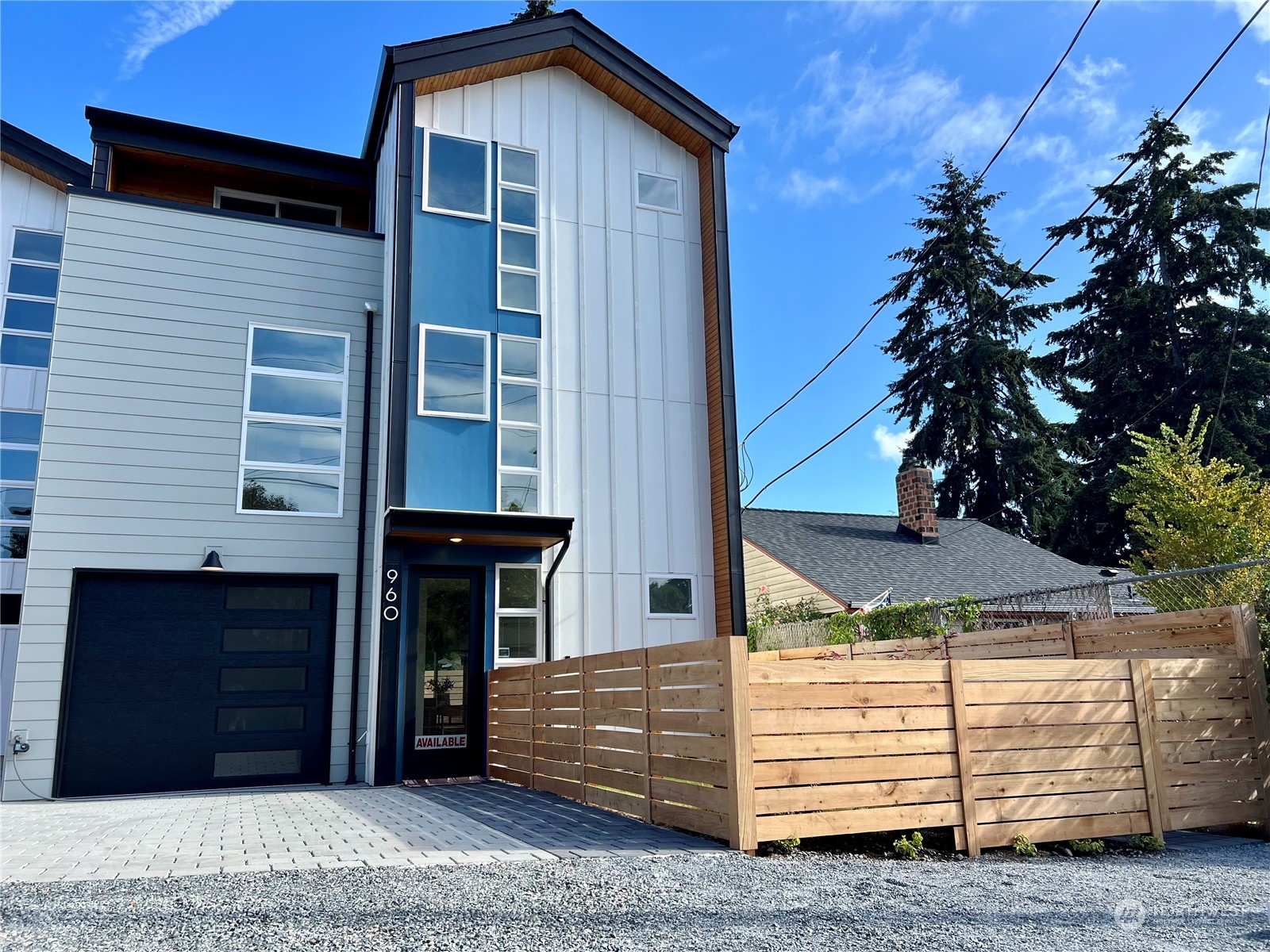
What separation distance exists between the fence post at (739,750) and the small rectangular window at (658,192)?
817 centimetres

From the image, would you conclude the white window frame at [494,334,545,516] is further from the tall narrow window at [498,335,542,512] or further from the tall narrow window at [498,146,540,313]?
the tall narrow window at [498,146,540,313]

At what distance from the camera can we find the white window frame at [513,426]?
405 inches

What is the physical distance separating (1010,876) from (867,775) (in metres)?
0.94

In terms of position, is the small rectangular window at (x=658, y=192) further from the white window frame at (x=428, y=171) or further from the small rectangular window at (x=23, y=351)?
the small rectangular window at (x=23, y=351)

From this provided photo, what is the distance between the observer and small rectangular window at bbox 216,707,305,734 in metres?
9.59

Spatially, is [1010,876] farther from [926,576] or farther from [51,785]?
[926,576]

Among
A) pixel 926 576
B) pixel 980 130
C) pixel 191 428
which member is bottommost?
pixel 926 576

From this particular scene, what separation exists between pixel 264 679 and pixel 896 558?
12557 mm

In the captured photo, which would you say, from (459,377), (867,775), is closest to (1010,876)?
(867,775)

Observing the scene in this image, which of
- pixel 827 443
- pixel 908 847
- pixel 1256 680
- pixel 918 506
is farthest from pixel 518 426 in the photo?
pixel 918 506

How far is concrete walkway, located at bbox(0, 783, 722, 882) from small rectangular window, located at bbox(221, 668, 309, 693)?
1.49 metres

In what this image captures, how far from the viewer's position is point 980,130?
1421cm

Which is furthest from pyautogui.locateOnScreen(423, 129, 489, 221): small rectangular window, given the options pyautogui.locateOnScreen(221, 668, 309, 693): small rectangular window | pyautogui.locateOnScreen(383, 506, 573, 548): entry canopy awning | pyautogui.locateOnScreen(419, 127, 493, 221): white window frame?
pyautogui.locateOnScreen(221, 668, 309, 693): small rectangular window

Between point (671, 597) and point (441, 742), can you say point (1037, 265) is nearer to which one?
point (671, 597)
